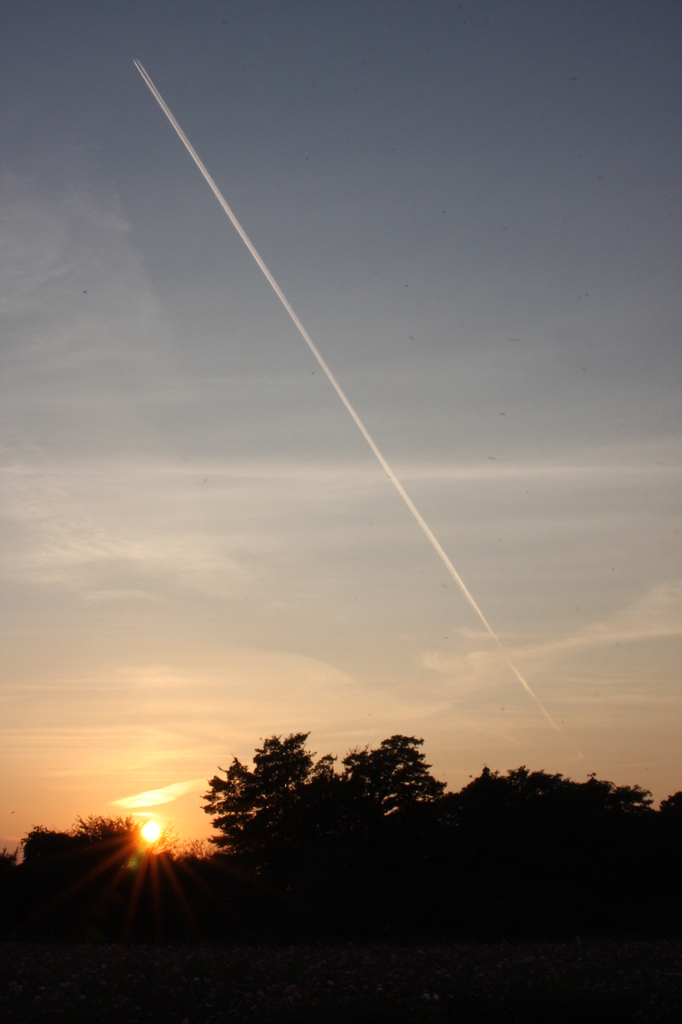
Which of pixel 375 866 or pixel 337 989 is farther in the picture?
pixel 375 866

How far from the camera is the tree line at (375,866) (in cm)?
3117

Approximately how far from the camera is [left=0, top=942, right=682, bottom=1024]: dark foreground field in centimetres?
1412

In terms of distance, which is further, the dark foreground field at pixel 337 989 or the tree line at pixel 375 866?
the tree line at pixel 375 866

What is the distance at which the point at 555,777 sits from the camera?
50000 mm

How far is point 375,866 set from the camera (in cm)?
4056

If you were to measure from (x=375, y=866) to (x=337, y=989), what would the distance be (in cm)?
2653

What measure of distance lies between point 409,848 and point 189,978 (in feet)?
98.1

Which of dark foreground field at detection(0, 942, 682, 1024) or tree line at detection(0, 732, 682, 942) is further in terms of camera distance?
tree line at detection(0, 732, 682, 942)

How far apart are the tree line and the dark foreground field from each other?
1185 cm

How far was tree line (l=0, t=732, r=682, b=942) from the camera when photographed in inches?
1227

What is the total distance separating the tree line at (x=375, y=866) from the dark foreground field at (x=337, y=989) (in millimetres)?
11853

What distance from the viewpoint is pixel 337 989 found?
15523 mm

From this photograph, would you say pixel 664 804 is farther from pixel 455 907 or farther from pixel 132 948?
pixel 132 948

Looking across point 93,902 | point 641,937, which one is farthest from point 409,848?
point 93,902
